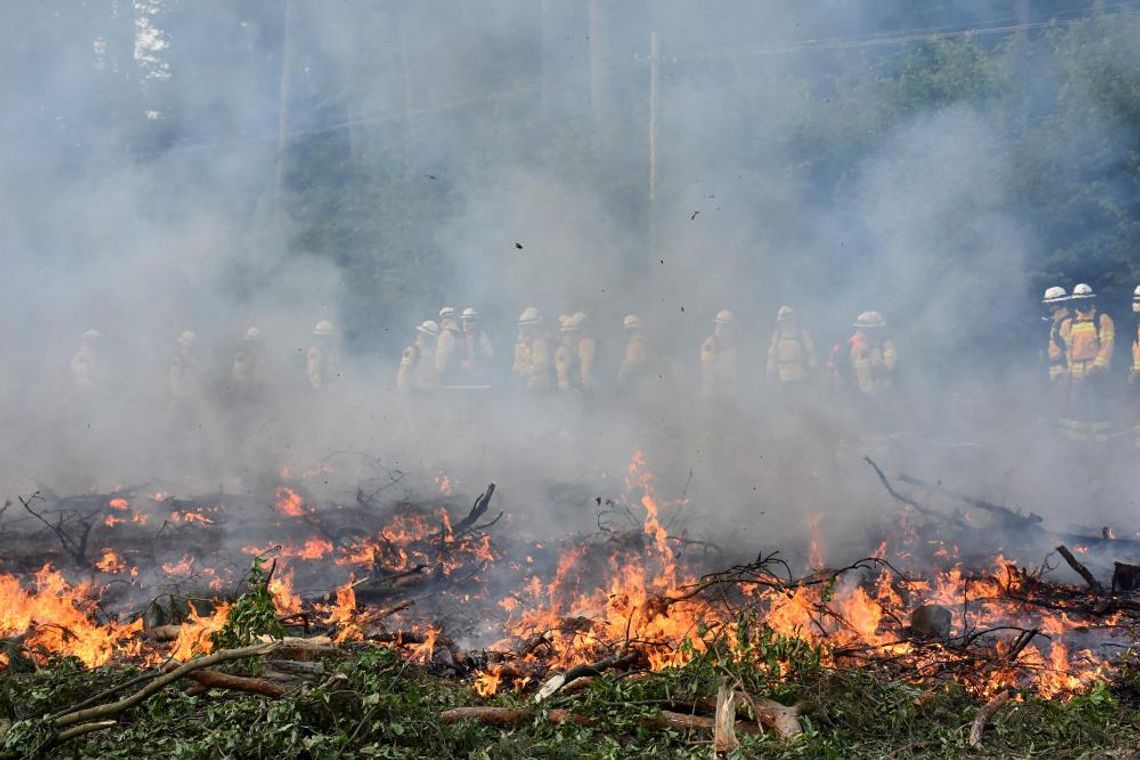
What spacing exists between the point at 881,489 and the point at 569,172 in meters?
8.73

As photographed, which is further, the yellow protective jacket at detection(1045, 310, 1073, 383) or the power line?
the power line

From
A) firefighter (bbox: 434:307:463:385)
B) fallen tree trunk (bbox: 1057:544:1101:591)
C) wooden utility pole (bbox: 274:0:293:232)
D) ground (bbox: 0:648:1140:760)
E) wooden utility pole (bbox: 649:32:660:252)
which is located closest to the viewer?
ground (bbox: 0:648:1140:760)

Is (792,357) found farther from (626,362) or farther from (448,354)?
(448,354)

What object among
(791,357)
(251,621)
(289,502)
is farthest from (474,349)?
(251,621)

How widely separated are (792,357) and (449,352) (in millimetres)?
4208

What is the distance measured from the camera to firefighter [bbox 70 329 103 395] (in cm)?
1123

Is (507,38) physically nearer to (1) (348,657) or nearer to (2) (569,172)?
(2) (569,172)

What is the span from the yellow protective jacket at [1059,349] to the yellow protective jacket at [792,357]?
289 centimetres

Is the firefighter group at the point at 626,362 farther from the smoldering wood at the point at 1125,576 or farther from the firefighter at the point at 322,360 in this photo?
the smoldering wood at the point at 1125,576

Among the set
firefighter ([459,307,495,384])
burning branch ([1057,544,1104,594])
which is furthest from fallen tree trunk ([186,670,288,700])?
firefighter ([459,307,495,384])

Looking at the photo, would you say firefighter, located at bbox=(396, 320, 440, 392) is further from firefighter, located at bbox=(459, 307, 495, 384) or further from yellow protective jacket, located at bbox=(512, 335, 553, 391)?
yellow protective jacket, located at bbox=(512, 335, 553, 391)

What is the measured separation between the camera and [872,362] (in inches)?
424

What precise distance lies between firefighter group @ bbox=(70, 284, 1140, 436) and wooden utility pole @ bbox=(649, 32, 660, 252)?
2.88m

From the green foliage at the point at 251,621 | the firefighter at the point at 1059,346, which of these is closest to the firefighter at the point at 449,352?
the firefighter at the point at 1059,346
